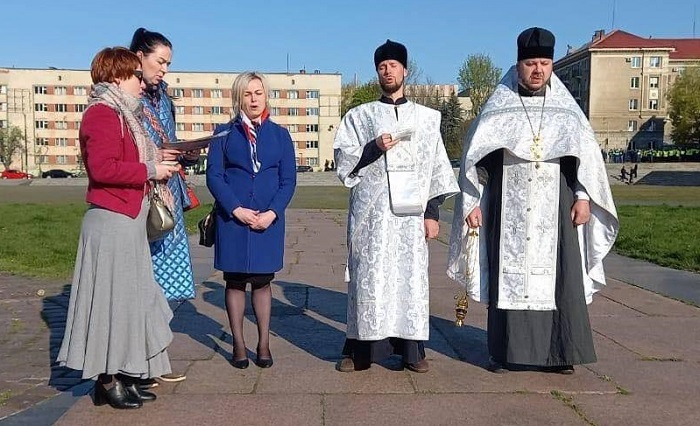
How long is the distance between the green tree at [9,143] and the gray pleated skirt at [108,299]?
8991 cm

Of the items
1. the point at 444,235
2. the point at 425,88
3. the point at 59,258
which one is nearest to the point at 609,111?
the point at 425,88

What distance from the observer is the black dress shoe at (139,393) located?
4.28 m

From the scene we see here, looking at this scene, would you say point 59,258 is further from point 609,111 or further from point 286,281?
point 609,111

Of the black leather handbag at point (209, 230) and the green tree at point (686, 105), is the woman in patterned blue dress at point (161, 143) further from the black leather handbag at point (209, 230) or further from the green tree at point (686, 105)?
the green tree at point (686, 105)

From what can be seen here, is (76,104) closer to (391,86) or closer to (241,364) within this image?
(241,364)

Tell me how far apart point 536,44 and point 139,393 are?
3326 mm

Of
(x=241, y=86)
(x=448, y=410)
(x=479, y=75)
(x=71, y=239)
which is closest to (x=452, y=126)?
(x=479, y=75)

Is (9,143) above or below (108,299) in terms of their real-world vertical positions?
above

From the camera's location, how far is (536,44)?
4754 mm

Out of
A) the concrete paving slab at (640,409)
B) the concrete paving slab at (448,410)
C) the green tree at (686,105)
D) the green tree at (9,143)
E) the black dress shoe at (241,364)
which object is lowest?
the concrete paving slab at (640,409)

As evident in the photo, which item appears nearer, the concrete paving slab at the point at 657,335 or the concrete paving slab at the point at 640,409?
the concrete paving slab at the point at 640,409

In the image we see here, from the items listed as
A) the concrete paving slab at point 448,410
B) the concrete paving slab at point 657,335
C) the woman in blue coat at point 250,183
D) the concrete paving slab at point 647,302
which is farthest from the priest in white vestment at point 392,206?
the concrete paving slab at point 647,302

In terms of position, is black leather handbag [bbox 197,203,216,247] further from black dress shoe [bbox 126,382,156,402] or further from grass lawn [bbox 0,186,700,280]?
grass lawn [bbox 0,186,700,280]

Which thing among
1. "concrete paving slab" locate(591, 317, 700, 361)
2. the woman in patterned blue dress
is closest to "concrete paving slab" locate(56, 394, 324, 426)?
the woman in patterned blue dress
